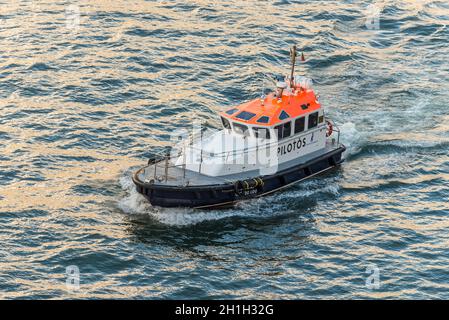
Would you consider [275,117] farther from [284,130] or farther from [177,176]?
[177,176]

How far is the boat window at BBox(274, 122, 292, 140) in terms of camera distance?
41469 millimetres

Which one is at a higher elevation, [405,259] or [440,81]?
[440,81]

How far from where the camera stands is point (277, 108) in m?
41.8

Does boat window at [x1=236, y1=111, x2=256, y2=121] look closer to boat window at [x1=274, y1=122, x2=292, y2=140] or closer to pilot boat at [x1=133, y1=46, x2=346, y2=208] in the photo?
pilot boat at [x1=133, y1=46, x2=346, y2=208]

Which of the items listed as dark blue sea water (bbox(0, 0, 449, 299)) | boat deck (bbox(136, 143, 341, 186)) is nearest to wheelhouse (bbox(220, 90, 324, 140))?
boat deck (bbox(136, 143, 341, 186))

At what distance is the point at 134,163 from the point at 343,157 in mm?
10991

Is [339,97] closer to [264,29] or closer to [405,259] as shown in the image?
[264,29]

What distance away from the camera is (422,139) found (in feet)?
154

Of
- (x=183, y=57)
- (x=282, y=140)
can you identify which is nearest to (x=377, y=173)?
(x=282, y=140)

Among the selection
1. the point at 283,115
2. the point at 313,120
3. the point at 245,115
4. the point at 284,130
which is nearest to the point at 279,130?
the point at 284,130

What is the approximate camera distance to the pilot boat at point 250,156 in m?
38.9

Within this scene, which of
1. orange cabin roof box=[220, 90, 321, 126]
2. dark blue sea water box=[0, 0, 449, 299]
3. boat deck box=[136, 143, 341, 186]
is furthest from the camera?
orange cabin roof box=[220, 90, 321, 126]

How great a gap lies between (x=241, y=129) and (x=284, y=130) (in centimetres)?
210

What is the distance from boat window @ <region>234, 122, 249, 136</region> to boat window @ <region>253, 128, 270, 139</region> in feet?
1.51
